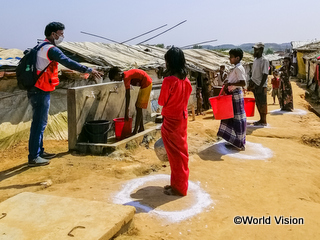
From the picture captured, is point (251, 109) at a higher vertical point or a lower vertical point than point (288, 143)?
higher

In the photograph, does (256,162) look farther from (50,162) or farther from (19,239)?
(19,239)

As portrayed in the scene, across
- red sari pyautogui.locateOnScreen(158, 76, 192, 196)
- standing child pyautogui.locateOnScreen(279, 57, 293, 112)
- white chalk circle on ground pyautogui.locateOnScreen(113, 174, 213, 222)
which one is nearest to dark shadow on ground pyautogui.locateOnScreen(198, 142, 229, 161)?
white chalk circle on ground pyautogui.locateOnScreen(113, 174, 213, 222)

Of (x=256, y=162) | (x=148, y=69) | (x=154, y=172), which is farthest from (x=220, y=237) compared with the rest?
(x=148, y=69)

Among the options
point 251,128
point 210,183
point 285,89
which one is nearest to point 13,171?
point 210,183

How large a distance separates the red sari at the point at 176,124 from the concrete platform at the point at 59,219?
99 cm

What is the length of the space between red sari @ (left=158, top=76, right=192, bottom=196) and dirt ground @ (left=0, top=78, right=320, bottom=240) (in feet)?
1.08

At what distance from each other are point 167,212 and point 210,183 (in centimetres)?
118

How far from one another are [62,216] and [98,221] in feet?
1.21

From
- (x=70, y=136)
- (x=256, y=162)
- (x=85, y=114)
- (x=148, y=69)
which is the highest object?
(x=148, y=69)

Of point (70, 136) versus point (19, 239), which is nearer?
point (19, 239)

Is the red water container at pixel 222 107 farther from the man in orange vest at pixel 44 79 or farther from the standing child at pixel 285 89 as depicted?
the standing child at pixel 285 89

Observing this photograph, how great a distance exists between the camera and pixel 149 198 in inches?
147

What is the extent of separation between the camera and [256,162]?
5473mm

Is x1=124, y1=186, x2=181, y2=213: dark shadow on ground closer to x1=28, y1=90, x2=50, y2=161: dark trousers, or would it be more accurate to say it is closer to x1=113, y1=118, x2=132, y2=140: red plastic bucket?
x1=28, y1=90, x2=50, y2=161: dark trousers
